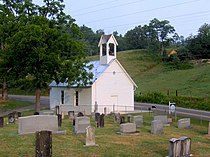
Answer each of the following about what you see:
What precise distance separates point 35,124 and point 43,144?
709cm

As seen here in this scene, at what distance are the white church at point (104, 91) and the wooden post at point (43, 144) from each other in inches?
861

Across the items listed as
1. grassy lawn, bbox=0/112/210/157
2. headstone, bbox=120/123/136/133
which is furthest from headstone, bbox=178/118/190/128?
headstone, bbox=120/123/136/133

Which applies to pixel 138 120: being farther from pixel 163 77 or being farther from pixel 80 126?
pixel 163 77

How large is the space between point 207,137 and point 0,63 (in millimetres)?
20278

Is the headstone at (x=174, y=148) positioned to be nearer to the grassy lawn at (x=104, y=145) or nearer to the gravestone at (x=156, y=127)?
the grassy lawn at (x=104, y=145)

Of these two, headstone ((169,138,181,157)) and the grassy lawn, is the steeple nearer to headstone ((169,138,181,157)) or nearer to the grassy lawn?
the grassy lawn

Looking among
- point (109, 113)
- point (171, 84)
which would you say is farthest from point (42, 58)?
point (171, 84)

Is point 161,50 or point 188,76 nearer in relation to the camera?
point 188,76

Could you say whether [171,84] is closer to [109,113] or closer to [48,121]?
[109,113]

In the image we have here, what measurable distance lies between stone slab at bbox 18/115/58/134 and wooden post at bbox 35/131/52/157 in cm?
681

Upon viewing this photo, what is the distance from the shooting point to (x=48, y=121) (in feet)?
61.1

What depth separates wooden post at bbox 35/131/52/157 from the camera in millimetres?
11383

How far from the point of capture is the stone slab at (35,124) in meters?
18.0

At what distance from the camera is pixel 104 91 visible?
34.8m
